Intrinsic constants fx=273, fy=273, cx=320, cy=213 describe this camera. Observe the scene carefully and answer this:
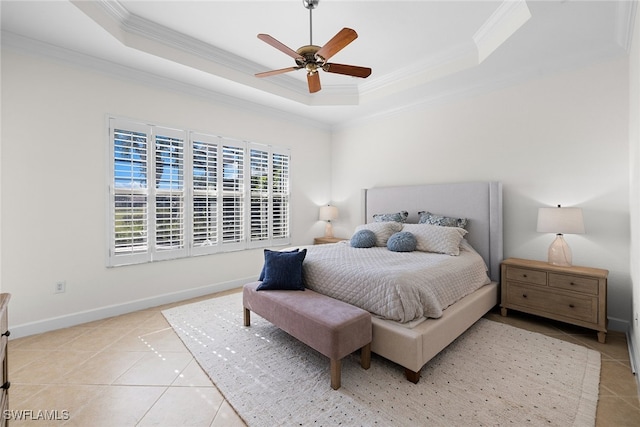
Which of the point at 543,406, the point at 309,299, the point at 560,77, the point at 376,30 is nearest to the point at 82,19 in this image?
the point at 376,30

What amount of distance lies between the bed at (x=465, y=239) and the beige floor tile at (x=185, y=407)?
47.5 inches

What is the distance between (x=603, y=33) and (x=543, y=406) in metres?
3.25

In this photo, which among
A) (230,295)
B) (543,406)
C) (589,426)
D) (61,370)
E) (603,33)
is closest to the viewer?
(589,426)

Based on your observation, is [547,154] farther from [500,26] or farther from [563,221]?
[500,26]

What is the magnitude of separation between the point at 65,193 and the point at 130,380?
83.2 inches

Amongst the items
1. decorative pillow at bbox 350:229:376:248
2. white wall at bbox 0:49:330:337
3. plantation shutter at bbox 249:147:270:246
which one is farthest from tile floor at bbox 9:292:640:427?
plantation shutter at bbox 249:147:270:246

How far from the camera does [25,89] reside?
2.65 m

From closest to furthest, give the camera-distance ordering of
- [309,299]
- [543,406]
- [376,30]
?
[543,406]
[309,299]
[376,30]

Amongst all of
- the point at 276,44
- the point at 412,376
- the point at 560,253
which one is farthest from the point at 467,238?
the point at 276,44

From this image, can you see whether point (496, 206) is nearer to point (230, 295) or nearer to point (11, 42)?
point (230, 295)

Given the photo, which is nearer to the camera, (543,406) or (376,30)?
(543,406)

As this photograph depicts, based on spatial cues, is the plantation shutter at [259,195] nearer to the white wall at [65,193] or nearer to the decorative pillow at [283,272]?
the white wall at [65,193]

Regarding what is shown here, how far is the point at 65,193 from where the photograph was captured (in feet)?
9.44

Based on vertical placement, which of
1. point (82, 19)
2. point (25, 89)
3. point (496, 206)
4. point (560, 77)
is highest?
point (82, 19)
